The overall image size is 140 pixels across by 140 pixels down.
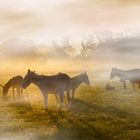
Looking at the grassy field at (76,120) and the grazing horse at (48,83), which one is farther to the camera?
the grazing horse at (48,83)

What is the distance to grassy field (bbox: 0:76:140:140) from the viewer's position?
67.7 feet

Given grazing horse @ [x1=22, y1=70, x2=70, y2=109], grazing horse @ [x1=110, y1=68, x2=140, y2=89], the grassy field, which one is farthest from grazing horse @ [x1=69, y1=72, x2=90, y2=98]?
grazing horse @ [x1=110, y1=68, x2=140, y2=89]

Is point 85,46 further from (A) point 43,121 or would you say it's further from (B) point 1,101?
(A) point 43,121

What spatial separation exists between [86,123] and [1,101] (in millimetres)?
16122

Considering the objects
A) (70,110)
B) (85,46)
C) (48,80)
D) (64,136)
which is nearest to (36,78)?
(48,80)

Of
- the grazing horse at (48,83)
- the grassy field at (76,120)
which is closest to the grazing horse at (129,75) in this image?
the grassy field at (76,120)

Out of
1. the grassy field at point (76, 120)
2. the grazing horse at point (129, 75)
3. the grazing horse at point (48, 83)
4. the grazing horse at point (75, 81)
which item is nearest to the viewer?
the grassy field at point (76, 120)

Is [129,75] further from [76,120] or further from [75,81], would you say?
[76,120]

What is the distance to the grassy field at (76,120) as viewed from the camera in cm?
2062

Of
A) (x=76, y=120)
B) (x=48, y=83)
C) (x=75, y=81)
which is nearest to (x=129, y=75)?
(x=75, y=81)

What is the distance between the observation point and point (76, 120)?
2456 centimetres

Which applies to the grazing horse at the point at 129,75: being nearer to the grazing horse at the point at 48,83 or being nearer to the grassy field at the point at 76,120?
the grassy field at the point at 76,120

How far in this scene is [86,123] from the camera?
23484 millimetres

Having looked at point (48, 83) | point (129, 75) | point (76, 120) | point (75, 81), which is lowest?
point (76, 120)
